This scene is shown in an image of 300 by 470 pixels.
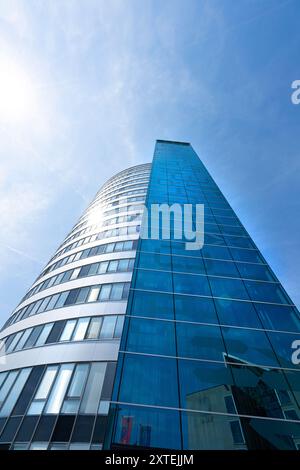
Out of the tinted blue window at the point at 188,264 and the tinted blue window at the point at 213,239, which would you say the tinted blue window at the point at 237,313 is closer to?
the tinted blue window at the point at 188,264

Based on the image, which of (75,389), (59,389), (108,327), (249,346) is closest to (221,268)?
(249,346)

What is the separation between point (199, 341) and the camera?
10.1m

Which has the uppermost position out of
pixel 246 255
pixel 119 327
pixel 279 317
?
pixel 246 255

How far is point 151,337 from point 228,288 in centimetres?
539

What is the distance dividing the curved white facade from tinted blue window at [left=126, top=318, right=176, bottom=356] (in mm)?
5369

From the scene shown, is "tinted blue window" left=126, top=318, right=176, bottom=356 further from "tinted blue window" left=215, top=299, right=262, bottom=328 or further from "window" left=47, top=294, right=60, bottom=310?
"window" left=47, top=294, right=60, bottom=310

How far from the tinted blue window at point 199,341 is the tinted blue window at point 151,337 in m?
0.36

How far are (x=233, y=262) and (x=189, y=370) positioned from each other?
26.6ft

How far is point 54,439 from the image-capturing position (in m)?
11.5

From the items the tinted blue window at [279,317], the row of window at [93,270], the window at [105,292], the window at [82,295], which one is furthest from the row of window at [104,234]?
the tinted blue window at [279,317]

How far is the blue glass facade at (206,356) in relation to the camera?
7316 mm

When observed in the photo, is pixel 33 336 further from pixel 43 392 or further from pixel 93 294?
pixel 43 392

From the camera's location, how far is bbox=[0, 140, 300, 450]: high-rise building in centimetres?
759
